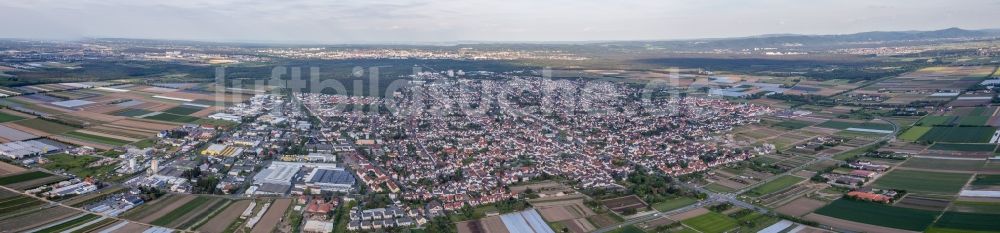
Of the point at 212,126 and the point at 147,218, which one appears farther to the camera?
the point at 212,126

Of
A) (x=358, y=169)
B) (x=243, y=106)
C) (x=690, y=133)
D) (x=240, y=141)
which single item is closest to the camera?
(x=358, y=169)

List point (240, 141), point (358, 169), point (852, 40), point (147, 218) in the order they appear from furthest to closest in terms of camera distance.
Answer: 1. point (852, 40)
2. point (240, 141)
3. point (358, 169)
4. point (147, 218)

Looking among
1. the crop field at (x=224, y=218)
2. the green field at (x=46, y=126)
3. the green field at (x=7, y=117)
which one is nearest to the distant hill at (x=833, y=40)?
the green field at (x=46, y=126)

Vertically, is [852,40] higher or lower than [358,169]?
higher

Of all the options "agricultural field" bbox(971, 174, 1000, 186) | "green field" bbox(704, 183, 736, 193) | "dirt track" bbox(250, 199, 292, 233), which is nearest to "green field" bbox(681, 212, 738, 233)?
"green field" bbox(704, 183, 736, 193)

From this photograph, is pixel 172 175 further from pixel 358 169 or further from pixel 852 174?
pixel 852 174

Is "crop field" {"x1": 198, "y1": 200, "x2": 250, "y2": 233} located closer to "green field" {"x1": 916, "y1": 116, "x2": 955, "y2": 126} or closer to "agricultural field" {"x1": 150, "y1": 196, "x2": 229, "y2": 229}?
"agricultural field" {"x1": 150, "y1": 196, "x2": 229, "y2": 229}

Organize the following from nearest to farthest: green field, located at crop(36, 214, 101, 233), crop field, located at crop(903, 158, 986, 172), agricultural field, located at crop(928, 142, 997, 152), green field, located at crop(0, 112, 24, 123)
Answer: green field, located at crop(36, 214, 101, 233)
crop field, located at crop(903, 158, 986, 172)
agricultural field, located at crop(928, 142, 997, 152)
green field, located at crop(0, 112, 24, 123)

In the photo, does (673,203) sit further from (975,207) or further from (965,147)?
(965,147)

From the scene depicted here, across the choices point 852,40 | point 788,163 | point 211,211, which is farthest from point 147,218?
point 852,40
